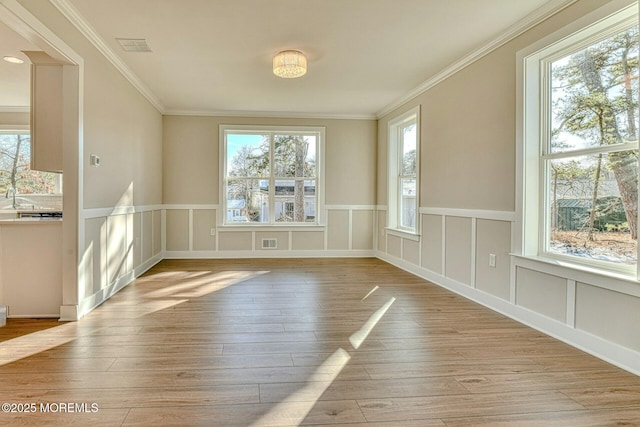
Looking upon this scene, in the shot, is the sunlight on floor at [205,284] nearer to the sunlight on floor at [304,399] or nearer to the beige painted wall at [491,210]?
the sunlight on floor at [304,399]

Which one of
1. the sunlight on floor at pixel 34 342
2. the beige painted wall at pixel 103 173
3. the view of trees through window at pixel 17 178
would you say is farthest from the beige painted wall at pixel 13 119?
the sunlight on floor at pixel 34 342

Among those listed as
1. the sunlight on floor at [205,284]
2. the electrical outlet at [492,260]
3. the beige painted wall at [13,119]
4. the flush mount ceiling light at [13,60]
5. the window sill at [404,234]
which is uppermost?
the flush mount ceiling light at [13,60]

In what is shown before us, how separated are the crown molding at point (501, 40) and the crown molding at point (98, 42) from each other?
3559 millimetres

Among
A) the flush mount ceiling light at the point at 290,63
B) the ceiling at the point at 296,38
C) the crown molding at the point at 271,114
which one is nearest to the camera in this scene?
the ceiling at the point at 296,38

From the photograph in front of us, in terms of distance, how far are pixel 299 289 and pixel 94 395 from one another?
2.48m

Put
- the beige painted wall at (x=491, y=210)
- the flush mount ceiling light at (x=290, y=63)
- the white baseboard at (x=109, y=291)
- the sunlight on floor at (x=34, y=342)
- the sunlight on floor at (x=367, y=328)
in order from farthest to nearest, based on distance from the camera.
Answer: the flush mount ceiling light at (x=290, y=63), the white baseboard at (x=109, y=291), the sunlight on floor at (x=367, y=328), the beige painted wall at (x=491, y=210), the sunlight on floor at (x=34, y=342)

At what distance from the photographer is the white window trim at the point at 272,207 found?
6.35 meters

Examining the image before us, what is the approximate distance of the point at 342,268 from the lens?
552 cm

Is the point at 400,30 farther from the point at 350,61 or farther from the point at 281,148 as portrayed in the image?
the point at 281,148

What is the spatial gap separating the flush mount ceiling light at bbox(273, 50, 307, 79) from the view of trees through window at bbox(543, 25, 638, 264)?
2.21m

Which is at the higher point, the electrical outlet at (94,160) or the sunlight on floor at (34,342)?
the electrical outlet at (94,160)

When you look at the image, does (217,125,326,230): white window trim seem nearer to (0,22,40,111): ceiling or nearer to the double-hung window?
(0,22,40,111): ceiling

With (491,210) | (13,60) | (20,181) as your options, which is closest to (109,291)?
(13,60)

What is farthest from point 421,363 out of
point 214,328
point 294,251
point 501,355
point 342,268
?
point 294,251
